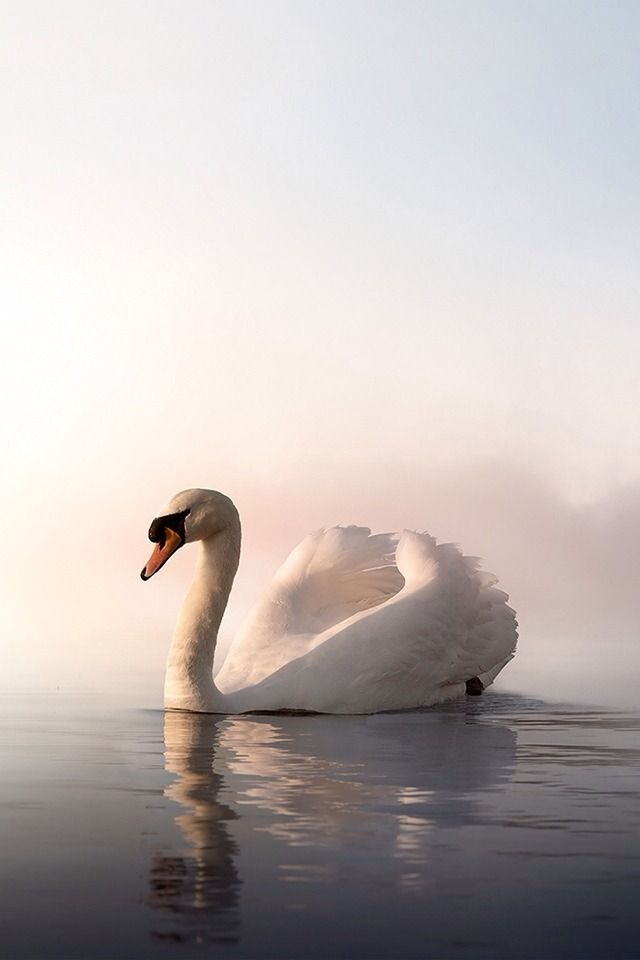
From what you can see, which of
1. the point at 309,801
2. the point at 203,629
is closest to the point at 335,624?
the point at 203,629

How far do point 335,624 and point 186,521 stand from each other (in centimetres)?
220

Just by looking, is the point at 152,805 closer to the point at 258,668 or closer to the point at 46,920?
the point at 46,920

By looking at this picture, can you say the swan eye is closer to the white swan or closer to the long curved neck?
the white swan

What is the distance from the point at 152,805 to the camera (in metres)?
6.33

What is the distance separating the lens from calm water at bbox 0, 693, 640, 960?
4.01m

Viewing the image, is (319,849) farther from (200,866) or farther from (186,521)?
(186,521)

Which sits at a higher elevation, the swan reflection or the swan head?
the swan head

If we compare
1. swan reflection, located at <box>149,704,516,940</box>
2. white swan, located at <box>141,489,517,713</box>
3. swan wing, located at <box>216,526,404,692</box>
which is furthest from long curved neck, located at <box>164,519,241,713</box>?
swan wing, located at <box>216,526,404,692</box>

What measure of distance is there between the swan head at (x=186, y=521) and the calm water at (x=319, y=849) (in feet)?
9.25

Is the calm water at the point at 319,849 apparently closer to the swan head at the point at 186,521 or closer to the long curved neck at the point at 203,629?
the long curved neck at the point at 203,629

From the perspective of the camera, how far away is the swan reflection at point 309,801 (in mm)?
4605

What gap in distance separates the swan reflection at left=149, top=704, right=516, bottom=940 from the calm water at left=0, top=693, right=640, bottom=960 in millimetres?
15

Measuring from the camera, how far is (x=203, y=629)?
1212 centimetres

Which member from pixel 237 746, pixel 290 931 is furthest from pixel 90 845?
pixel 237 746
